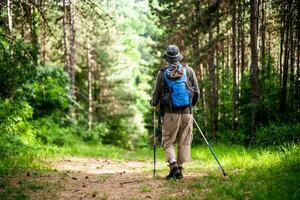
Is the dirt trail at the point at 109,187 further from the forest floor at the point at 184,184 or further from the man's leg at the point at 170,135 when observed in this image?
the man's leg at the point at 170,135

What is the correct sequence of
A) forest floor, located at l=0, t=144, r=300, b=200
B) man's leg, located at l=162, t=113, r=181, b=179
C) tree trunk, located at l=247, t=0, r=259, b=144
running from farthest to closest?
tree trunk, located at l=247, t=0, r=259, b=144 < man's leg, located at l=162, t=113, r=181, b=179 < forest floor, located at l=0, t=144, r=300, b=200

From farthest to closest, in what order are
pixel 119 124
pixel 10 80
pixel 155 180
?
pixel 119 124, pixel 10 80, pixel 155 180

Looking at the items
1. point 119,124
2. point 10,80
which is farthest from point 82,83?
point 10,80

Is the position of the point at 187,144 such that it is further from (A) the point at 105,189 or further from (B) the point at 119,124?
(B) the point at 119,124

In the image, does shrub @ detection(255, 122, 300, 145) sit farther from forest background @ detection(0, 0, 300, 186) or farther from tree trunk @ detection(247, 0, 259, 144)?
tree trunk @ detection(247, 0, 259, 144)

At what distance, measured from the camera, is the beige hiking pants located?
25.7ft

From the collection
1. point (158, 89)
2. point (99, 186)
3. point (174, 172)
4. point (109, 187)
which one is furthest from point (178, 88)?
point (99, 186)

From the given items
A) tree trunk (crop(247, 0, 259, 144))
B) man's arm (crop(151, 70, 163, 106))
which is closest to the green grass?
man's arm (crop(151, 70, 163, 106))

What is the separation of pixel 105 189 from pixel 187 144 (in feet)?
5.93

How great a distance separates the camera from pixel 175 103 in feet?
25.3

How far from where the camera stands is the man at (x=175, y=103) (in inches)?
303

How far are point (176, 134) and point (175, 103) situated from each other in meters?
0.65

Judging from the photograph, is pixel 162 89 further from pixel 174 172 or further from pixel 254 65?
pixel 254 65

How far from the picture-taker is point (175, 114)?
7820 mm
